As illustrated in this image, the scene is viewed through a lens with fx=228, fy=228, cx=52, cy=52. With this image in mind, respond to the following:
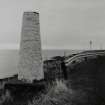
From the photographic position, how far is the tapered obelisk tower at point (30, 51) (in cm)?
147

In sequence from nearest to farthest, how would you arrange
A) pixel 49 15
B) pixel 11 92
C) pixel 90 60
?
1. pixel 11 92
2. pixel 90 60
3. pixel 49 15

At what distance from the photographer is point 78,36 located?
64.2 inches

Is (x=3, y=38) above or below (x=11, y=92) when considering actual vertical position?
above

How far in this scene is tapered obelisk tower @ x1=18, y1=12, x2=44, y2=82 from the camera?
1.47 metres

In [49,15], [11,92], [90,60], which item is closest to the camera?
[11,92]

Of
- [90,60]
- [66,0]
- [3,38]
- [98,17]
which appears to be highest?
[66,0]

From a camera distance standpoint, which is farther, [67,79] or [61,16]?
[61,16]

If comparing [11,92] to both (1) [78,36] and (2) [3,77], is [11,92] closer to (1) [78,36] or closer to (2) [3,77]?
(2) [3,77]

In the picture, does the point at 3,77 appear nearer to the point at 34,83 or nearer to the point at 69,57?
the point at 34,83

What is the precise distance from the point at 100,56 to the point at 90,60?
3.1 inches

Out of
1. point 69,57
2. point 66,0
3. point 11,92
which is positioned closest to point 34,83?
point 11,92

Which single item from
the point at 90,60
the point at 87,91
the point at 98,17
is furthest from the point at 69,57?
the point at 98,17

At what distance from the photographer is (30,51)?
148 centimetres

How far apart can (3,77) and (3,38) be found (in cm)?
27
